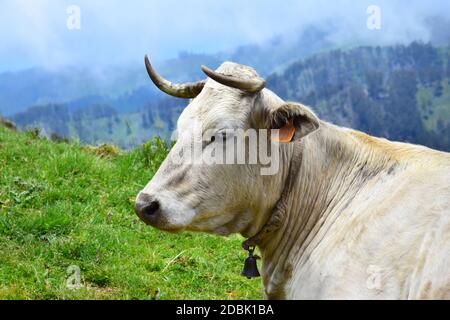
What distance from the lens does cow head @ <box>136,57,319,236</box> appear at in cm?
568

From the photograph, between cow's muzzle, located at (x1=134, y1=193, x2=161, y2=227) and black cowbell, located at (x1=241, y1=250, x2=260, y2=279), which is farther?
black cowbell, located at (x1=241, y1=250, x2=260, y2=279)

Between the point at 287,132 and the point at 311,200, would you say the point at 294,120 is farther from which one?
the point at 311,200

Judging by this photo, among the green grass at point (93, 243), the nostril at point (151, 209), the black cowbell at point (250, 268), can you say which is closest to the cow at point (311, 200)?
the nostril at point (151, 209)

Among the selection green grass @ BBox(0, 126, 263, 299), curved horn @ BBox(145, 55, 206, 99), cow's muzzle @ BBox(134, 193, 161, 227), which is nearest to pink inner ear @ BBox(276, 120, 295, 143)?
curved horn @ BBox(145, 55, 206, 99)

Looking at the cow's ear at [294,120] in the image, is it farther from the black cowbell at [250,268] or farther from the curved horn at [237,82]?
the black cowbell at [250,268]

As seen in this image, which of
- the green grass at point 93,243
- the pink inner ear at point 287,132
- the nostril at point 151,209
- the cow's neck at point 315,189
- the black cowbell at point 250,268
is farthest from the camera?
the green grass at point 93,243

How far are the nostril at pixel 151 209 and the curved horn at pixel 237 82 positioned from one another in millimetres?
1087

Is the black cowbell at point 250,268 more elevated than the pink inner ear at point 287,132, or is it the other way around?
the pink inner ear at point 287,132

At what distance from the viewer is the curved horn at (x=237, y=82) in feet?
18.5

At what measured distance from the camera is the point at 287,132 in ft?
19.0

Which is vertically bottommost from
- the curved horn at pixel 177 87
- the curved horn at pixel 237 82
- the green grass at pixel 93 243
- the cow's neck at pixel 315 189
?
the green grass at pixel 93 243

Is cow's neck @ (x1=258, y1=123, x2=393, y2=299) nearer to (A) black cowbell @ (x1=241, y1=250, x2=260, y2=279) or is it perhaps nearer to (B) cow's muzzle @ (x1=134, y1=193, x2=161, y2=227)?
(A) black cowbell @ (x1=241, y1=250, x2=260, y2=279)

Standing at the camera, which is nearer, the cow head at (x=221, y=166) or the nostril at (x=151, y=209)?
the nostril at (x=151, y=209)

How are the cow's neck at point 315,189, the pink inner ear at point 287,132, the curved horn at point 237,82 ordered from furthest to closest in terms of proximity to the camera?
the cow's neck at point 315,189, the pink inner ear at point 287,132, the curved horn at point 237,82
